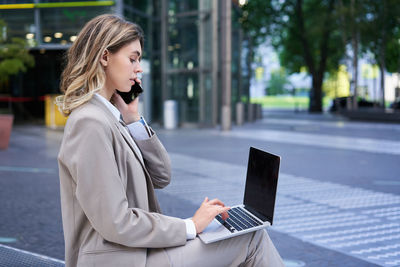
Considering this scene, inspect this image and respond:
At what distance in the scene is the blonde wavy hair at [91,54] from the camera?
70.8 inches

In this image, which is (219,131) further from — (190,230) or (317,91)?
(317,91)

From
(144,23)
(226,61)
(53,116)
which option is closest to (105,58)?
(226,61)

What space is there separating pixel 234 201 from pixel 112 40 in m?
4.08

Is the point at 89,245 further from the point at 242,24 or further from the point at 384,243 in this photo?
the point at 242,24

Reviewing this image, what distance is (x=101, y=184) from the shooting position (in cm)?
164

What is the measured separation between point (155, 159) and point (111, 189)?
0.47 m

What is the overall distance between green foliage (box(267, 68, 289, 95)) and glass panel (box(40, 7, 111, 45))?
67844 mm

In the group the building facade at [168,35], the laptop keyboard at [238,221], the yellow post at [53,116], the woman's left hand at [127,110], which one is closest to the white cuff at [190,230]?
the laptop keyboard at [238,221]

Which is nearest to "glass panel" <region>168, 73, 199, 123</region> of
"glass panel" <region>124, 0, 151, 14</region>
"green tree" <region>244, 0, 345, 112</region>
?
"glass panel" <region>124, 0, 151, 14</region>

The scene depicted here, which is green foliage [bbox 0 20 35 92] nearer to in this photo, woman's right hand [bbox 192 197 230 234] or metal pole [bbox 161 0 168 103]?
metal pole [bbox 161 0 168 103]

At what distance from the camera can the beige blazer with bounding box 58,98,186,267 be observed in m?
1.65

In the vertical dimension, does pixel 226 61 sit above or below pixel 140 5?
below

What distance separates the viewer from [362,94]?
3928 centimetres

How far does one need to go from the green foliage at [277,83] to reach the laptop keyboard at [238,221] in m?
82.5
